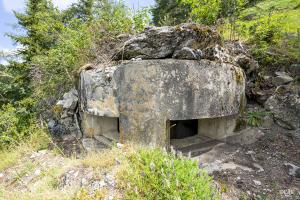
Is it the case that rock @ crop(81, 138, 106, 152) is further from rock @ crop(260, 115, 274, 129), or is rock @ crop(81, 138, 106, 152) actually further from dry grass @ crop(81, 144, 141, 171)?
rock @ crop(260, 115, 274, 129)

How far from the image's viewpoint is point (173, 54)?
3.43m

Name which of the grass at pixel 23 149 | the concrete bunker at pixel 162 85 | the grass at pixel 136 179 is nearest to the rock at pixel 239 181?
the grass at pixel 136 179

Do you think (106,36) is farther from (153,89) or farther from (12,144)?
(12,144)

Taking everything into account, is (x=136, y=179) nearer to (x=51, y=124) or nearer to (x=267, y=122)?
(x=267, y=122)

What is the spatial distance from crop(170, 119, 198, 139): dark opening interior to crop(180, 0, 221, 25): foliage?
8.93 feet

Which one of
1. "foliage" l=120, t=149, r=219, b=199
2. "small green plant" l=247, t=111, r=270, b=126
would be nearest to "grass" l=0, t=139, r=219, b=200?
"foliage" l=120, t=149, r=219, b=199

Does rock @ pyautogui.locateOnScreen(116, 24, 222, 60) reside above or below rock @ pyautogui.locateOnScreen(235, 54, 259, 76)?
above

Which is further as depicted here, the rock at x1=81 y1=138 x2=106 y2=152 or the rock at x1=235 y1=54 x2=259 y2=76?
the rock at x1=235 y1=54 x2=259 y2=76

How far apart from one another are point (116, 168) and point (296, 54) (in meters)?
4.42

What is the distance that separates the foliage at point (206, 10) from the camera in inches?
208

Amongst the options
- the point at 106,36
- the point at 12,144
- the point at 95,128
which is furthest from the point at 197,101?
the point at 12,144

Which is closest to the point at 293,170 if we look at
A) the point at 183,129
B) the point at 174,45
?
the point at 183,129

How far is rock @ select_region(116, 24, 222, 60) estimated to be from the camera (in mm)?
3415

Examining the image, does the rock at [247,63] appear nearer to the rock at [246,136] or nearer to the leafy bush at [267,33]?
the leafy bush at [267,33]
